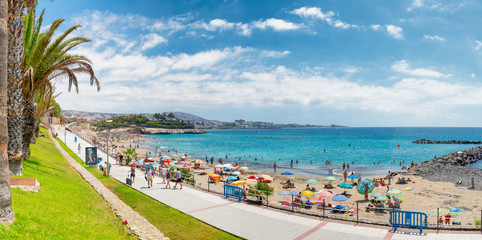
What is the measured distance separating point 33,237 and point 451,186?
3448 centimetres

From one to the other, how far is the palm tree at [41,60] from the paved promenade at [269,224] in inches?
327

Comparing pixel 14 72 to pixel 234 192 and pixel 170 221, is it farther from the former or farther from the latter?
pixel 234 192

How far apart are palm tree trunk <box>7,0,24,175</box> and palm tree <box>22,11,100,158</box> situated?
1.50 meters

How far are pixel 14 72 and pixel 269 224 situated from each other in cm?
1276

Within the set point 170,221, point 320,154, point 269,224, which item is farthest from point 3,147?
point 320,154

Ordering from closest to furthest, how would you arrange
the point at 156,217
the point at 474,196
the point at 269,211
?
the point at 156,217 → the point at 269,211 → the point at 474,196

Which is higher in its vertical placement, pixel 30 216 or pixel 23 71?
pixel 23 71

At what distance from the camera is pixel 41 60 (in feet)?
47.1

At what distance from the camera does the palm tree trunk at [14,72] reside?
11.3 meters

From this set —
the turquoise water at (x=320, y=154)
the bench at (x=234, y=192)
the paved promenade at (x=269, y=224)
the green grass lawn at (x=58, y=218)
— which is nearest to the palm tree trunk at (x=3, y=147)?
the green grass lawn at (x=58, y=218)

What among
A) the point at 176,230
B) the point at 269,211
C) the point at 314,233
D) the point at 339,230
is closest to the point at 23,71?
the point at 176,230

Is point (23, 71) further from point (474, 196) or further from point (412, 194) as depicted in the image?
point (474, 196)

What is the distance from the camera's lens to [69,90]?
16.3m

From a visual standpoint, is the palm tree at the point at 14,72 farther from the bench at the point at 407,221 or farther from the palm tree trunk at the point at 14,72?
the bench at the point at 407,221
